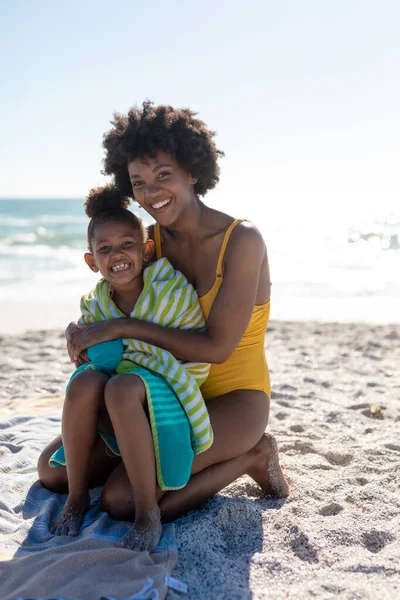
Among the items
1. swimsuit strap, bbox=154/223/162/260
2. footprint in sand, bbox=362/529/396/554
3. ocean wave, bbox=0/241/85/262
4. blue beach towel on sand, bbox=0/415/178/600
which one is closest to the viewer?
blue beach towel on sand, bbox=0/415/178/600

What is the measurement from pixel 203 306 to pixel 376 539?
1.23 m

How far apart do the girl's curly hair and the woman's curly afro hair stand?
0.12 m

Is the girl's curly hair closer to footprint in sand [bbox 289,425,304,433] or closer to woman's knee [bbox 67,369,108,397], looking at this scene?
woman's knee [bbox 67,369,108,397]

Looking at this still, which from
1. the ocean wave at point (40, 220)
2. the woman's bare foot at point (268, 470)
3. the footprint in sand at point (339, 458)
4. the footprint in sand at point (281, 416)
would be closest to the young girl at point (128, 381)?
the woman's bare foot at point (268, 470)

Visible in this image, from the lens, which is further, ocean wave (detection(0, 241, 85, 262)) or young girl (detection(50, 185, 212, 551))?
ocean wave (detection(0, 241, 85, 262))

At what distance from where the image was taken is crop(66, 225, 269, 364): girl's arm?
106 inches

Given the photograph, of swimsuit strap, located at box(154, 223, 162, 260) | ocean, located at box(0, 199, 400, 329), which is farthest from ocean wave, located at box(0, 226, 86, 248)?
swimsuit strap, located at box(154, 223, 162, 260)

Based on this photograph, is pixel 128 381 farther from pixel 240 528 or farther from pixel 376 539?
pixel 376 539

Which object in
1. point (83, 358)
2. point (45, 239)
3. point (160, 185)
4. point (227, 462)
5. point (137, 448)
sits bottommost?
point (227, 462)

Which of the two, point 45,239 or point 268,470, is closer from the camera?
point 268,470

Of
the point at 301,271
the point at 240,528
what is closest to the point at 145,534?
the point at 240,528

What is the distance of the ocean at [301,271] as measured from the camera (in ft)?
29.2

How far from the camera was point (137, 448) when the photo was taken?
240cm

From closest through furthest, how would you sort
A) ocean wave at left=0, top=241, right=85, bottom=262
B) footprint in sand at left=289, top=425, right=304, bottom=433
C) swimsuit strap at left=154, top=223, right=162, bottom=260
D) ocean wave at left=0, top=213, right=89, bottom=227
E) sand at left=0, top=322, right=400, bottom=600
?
sand at left=0, top=322, right=400, bottom=600
swimsuit strap at left=154, top=223, right=162, bottom=260
footprint in sand at left=289, top=425, right=304, bottom=433
ocean wave at left=0, top=241, right=85, bottom=262
ocean wave at left=0, top=213, right=89, bottom=227
